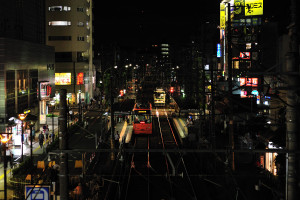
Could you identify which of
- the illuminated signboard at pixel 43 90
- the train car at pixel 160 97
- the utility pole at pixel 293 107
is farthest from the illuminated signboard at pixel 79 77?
the utility pole at pixel 293 107

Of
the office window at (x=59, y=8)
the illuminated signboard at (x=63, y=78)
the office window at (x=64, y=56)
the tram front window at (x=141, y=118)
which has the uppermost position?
the office window at (x=59, y=8)

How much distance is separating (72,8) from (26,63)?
32803mm

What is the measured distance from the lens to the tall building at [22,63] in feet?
86.6

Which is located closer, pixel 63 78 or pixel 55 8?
pixel 63 78

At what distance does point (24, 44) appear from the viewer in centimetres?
3084

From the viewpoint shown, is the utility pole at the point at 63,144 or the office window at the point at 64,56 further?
the office window at the point at 64,56

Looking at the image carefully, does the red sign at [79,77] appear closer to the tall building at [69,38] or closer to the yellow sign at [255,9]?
the tall building at [69,38]

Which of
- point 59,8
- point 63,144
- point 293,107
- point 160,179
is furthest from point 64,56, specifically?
point 293,107

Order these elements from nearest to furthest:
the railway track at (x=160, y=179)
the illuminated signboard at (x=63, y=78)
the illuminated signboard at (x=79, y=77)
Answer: the railway track at (x=160, y=179) → the illuminated signboard at (x=63, y=78) → the illuminated signboard at (x=79, y=77)

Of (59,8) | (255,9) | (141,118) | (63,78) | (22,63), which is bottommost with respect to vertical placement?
(141,118)

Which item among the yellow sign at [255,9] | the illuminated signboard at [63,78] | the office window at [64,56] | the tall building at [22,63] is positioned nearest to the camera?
the tall building at [22,63]

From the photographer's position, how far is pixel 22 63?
30312 millimetres

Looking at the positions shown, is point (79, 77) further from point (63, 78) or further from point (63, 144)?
point (63, 144)

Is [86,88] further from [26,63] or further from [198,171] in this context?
[198,171]
